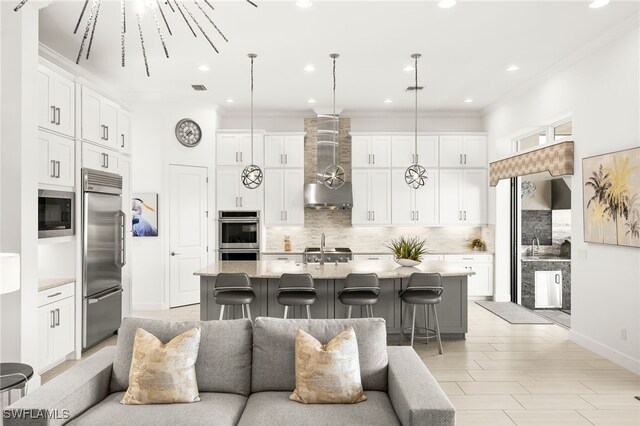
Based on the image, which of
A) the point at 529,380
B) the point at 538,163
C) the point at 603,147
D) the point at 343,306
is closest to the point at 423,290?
the point at 343,306

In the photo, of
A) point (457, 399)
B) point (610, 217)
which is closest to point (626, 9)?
point (610, 217)

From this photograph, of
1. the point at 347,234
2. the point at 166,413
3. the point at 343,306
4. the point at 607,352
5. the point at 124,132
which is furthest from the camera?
the point at 347,234

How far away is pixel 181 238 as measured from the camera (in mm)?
7480

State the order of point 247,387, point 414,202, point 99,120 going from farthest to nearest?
point 414,202 < point 99,120 < point 247,387

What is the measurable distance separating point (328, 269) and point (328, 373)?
294 cm

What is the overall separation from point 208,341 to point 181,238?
4.91 m

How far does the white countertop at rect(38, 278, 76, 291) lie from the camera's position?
4309mm

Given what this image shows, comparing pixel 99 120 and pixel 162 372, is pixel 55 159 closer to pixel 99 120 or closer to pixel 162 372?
pixel 99 120

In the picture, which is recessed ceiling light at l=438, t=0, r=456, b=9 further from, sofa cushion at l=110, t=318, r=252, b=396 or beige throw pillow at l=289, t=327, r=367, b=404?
sofa cushion at l=110, t=318, r=252, b=396

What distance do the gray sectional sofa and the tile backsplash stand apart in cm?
550

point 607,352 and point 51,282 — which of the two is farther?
point 607,352

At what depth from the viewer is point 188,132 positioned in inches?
299

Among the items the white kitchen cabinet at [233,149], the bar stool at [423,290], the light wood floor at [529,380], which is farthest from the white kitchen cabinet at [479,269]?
the white kitchen cabinet at [233,149]

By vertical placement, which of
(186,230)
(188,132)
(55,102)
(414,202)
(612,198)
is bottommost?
(186,230)
